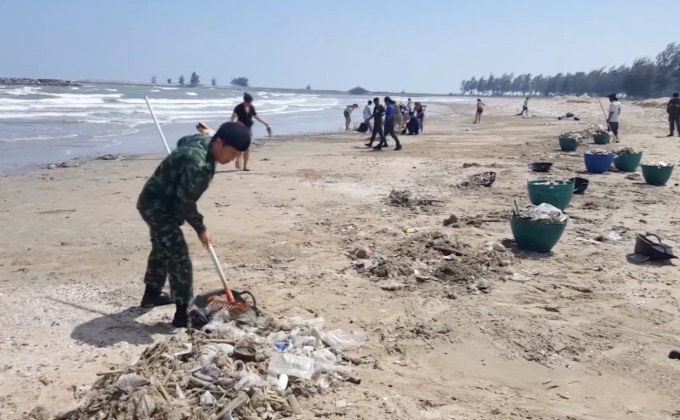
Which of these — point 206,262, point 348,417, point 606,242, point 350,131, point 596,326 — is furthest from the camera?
point 350,131

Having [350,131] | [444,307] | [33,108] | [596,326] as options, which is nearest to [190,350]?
[444,307]

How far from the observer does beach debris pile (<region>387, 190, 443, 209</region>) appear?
357 inches

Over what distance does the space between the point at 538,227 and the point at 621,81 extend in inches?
4275

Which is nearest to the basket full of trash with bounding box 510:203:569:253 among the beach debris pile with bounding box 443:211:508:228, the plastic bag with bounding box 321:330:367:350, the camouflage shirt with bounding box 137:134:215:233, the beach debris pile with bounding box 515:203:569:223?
the beach debris pile with bounding box 515:203:569:223

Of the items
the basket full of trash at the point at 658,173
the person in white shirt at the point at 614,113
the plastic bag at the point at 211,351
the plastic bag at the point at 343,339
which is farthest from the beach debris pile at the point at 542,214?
the person in white shirt at the point at 614,113

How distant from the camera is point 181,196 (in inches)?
165

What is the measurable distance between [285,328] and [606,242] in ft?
14.7

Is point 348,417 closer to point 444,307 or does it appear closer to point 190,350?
point 190,350

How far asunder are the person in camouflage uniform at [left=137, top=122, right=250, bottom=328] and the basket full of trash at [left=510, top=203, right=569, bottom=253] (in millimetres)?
3568

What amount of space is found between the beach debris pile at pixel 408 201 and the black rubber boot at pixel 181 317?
4.97 meters

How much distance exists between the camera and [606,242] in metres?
7.18

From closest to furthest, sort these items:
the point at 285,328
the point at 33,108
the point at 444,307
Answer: the point at 285,328 → the point at 444,307 → the point at 33,108

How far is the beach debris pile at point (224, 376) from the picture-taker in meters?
3.26

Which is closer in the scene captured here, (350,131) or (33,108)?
(350,131)
